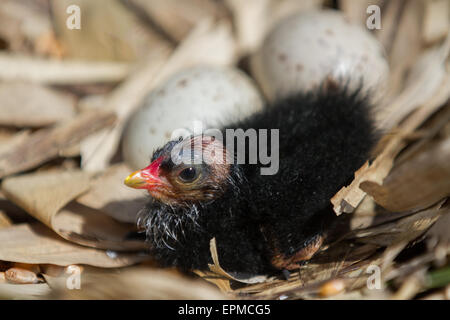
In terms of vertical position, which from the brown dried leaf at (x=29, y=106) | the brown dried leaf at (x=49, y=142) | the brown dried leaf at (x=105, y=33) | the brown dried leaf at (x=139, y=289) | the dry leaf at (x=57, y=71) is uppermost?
the brown dried leaf at (x=105, y=33)

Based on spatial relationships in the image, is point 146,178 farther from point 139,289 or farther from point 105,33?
point 105,33

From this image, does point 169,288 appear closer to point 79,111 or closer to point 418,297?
point 418,297

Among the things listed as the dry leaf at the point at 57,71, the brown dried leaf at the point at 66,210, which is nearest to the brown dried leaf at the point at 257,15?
the dry leaf at the point at 57,71

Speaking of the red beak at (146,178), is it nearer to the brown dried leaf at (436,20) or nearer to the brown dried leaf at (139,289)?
the brown dried leaf at (139,289)

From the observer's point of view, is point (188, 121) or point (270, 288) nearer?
point (270, 288)

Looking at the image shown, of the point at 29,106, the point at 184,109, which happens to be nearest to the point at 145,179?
the point at 184,109

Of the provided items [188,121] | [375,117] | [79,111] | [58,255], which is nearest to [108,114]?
[79,111]
